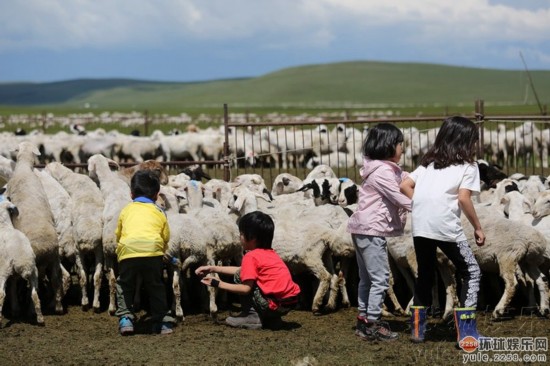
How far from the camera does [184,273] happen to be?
966cm

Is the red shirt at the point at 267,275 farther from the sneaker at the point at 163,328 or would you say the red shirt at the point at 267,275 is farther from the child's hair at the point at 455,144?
the child's hair at the point at 455,144

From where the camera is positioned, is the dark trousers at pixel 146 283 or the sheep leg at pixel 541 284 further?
the sheep leg at pixel 541 284

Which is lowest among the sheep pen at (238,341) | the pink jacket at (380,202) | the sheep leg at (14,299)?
the sheep pen at (238,341)

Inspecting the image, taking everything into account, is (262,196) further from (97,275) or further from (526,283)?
(526,283)

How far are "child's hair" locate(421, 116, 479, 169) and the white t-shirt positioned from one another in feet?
0.20

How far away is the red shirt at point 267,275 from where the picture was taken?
27.8 ft

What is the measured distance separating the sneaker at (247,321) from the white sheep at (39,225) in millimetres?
2036

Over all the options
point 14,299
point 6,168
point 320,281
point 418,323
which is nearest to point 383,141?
point 418,323

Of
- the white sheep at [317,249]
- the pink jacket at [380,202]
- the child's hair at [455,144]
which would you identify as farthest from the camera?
the white sheep at [317,249]

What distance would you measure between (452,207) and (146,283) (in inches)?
123

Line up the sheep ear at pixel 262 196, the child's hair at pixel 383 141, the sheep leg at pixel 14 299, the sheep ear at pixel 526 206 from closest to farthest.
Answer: the child's hair at pixel 383 141 < the sheep leg at pixel 14 299 < the sheep ear at pixel 526 206 < the sheep ear at pixel 262 196

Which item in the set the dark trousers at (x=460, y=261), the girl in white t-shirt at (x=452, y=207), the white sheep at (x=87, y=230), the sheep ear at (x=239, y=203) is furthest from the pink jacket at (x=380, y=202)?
the white sheep at (x=87, y=230)

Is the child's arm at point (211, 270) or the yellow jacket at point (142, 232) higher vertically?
the yellow jacket at point (142, 232)

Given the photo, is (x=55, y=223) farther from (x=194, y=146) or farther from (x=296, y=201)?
(x=194, y=146)
